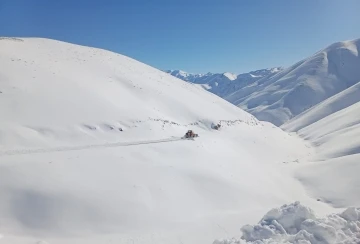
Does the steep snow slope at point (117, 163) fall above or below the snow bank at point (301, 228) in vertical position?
above

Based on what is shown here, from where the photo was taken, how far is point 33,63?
40062 mm

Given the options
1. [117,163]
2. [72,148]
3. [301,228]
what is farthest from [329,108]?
[301,228]

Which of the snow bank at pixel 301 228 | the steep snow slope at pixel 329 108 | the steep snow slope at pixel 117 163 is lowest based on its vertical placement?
the snow bank at pixel 301 228

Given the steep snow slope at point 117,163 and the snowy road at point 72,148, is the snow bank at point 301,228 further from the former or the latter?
the snowy road at point 72,148

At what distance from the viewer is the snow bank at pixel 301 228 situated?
1295 cm

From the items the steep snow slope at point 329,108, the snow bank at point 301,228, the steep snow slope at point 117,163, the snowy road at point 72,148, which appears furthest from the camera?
the steep snow slope at point 329,108

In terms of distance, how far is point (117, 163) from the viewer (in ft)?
72.5

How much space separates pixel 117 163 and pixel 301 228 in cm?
1285

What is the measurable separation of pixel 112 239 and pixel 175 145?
46.9 ft

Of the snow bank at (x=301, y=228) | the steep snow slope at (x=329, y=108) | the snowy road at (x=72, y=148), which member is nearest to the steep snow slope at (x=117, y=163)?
the snowy road at (x=72, y=148)

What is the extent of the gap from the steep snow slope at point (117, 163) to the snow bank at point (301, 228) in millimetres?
2437

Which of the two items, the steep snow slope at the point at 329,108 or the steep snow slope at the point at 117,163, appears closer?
the steep snow slope at the point at 117,163

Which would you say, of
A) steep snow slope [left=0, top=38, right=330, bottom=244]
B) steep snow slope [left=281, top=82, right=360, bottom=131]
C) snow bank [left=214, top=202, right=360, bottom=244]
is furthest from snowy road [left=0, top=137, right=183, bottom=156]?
steep snow slope [left=281, top=82, right=360, bottom=131]

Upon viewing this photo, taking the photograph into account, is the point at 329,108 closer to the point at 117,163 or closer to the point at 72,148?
the point at 117,163
